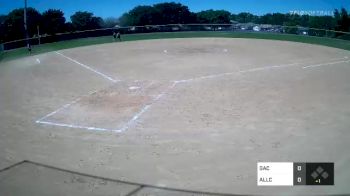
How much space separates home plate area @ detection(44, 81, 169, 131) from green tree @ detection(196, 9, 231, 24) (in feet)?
275

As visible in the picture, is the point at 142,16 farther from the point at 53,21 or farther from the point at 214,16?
the point at 53,21

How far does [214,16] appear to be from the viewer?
106812mm

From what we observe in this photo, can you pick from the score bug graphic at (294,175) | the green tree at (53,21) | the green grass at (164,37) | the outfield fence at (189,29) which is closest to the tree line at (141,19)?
the green tree at (53,21)

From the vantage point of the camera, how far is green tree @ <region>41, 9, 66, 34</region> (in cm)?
6825

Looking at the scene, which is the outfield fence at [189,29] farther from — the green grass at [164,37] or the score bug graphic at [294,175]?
the score bug graphic at [294,175]

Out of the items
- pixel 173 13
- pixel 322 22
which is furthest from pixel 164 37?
pixel 322 22

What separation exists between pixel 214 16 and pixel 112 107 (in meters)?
94.9

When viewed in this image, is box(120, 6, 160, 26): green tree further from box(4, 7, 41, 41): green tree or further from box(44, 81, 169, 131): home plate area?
box(44, 81, 169, 131): home plate area

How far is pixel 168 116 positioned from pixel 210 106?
2.10 meters

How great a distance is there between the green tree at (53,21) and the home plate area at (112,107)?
5314cm

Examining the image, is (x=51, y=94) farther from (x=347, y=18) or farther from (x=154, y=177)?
(x=347, y=18)

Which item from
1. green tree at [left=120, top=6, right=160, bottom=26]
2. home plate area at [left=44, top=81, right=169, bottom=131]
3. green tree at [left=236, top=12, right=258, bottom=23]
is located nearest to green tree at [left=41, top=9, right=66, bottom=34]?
green tree at [left=120, top=6, right=160, bottom=26]

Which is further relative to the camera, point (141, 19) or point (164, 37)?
point (141, 19)

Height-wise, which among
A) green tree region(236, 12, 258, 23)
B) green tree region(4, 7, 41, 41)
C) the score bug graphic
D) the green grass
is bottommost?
the score bug graphic
